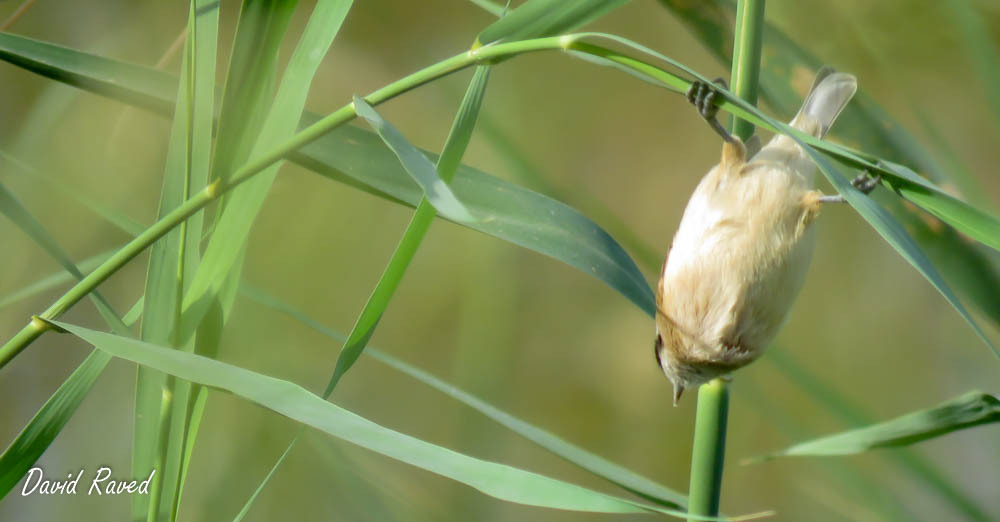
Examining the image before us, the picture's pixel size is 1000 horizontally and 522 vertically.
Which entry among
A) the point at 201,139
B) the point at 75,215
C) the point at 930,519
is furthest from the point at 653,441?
the point at 201,139

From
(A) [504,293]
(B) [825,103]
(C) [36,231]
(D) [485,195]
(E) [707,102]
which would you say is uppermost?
(A) [504,293]

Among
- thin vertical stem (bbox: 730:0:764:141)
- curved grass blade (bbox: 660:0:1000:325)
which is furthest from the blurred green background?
thin vertical stem (bbox: 730:0:764:141)

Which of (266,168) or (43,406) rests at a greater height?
(266,168)

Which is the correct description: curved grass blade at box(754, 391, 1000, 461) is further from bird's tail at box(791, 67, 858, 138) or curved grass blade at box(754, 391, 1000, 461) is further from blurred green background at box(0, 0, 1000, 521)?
blurred green background at box(0, 0, 1000, 521)

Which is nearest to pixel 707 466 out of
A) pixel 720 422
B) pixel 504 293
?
pixel 720 422

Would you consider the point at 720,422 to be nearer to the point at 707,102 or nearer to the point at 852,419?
the point at 707,102

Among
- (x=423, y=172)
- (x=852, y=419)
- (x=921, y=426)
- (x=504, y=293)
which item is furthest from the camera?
(x=504, y=293)

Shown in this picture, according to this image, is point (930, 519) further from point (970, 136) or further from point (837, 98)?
point (837, 98)
